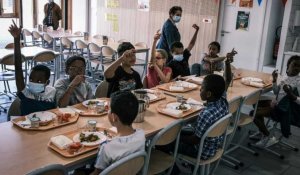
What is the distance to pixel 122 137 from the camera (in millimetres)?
1856

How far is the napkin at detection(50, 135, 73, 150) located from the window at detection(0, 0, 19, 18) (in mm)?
7476

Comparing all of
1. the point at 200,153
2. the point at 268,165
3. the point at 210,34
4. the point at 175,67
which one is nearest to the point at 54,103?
the point at 200,153

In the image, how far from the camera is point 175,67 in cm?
410

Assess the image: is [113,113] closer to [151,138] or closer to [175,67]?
[151,138]

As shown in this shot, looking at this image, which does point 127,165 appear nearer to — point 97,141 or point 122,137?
point 122,137

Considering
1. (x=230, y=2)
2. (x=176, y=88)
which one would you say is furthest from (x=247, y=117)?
(x=230, y=2)

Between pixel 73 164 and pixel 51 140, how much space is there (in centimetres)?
26

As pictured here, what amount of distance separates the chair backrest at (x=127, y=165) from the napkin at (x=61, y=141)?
404 mm

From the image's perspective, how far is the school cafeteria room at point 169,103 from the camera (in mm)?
1924

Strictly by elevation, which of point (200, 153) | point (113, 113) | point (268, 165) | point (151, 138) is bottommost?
point (268, 165)

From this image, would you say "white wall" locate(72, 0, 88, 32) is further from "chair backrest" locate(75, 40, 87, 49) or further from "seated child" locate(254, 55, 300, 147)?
"seated child" locate(254, 55, 300, 147)

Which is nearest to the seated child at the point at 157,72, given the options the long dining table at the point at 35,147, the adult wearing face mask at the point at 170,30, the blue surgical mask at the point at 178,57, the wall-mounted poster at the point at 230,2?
the blue surgical mask at the point at 178,57

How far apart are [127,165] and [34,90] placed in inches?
48.4

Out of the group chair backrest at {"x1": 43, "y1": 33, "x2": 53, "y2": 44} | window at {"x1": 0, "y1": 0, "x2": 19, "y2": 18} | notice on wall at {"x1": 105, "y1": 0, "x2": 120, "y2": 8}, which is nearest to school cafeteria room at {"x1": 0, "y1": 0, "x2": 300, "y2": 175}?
chair backrest at {"x1": 43, "y1": 33, "x2": 53, "y2": 44}
